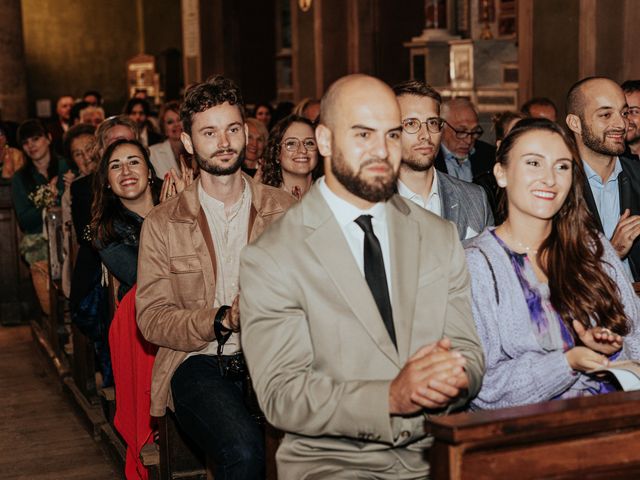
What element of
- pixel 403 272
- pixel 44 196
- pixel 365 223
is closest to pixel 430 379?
pixel 403 272

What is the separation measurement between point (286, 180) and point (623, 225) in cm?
213

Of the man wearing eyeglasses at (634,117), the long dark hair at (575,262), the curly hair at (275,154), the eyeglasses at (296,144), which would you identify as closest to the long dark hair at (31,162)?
the curly hair at (275,154)

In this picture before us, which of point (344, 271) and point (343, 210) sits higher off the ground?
point (343, 210)

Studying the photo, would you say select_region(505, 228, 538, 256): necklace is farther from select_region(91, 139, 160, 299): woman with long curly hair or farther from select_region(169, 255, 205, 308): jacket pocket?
select_region(91, 139, 160, 299): woman with long curly hair

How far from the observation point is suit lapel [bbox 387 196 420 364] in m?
2.85

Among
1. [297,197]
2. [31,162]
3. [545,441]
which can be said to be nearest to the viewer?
[545,441]

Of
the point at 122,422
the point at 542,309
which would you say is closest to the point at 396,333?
the point at 542,309

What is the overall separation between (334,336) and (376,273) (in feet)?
0.73

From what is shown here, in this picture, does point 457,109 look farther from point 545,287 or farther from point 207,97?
point 545,287

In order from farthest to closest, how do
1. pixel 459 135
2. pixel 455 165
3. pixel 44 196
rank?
1. pixel 44 196
2. pixel 455 165
3. pixel 459 135

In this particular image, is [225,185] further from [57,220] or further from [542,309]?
[57,220]

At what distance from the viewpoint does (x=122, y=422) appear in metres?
4.88

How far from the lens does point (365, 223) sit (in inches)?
115

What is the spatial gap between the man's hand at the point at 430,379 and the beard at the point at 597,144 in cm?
250
